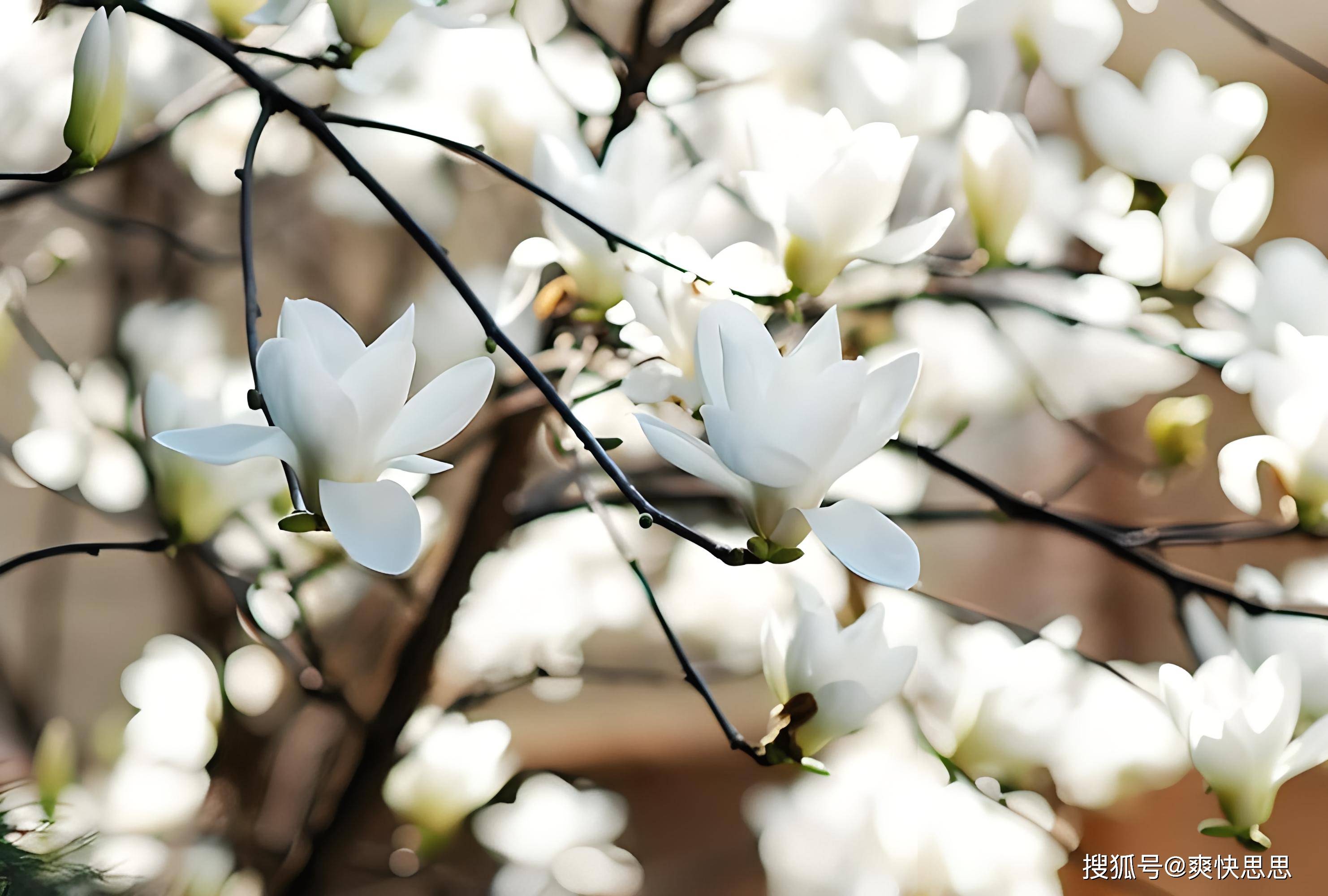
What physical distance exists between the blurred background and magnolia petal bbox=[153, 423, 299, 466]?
0.31 metres

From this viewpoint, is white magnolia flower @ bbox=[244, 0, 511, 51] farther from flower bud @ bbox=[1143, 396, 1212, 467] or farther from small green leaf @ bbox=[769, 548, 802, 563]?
flower bud @ bbox=[1143, 396, 1212, 467]

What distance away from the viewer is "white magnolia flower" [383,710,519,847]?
48 centimetres

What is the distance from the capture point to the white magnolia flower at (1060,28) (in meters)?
0.51

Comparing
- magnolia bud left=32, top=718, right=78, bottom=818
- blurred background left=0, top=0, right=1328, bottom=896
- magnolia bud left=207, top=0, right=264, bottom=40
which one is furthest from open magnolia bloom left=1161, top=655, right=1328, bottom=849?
magnolia bud left=32, top=718, right=78, bottom=818

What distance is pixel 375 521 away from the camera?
7.2 inches

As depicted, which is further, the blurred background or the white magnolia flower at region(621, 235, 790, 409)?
the blurred background

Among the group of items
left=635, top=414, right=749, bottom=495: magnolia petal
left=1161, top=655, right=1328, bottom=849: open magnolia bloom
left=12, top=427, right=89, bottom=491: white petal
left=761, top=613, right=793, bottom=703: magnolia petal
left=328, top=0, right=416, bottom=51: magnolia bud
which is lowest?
left=12, top=427, right=89, bottom=491: white petal

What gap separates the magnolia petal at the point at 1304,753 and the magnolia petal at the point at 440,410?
1.18 ft

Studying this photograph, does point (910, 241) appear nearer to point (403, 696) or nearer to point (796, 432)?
point (796, 432)

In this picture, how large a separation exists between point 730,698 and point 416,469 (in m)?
0.37

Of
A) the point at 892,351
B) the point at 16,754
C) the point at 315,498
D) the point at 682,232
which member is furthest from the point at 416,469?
the point at 16,754

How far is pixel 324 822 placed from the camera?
1.67ft

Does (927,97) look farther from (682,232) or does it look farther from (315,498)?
(315,498)

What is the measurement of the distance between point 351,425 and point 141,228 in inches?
18.1
